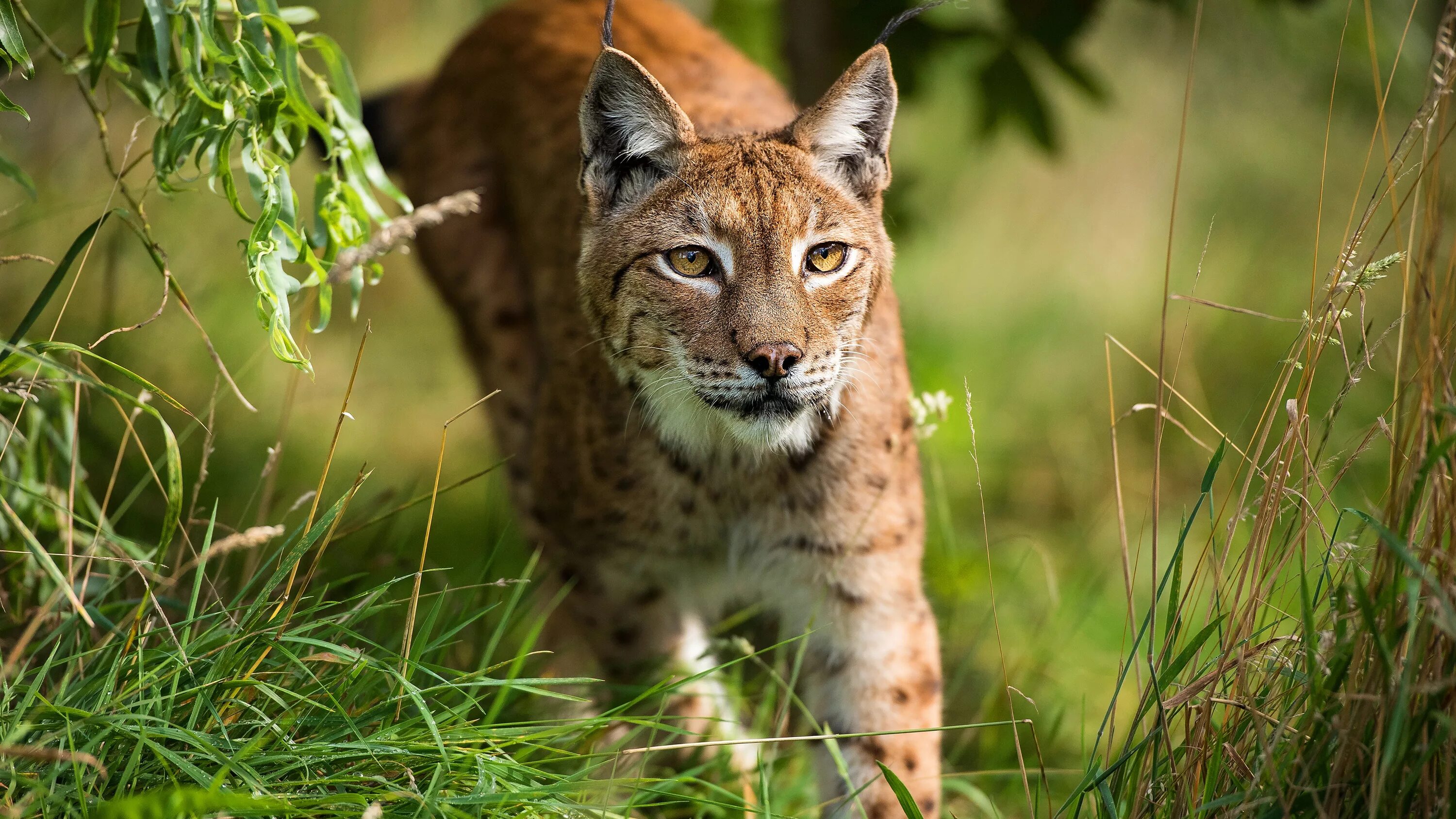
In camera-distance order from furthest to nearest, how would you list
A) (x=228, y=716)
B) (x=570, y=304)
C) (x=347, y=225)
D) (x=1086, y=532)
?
1. (x=1086, y=532)
2. (x=570, y=304)
3. (x=347, y=225)
4. (x=228, y=716)

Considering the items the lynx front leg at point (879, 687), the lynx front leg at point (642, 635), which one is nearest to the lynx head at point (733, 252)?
the lynx front leg at point (879, 687)

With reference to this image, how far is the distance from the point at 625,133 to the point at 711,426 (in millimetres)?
833

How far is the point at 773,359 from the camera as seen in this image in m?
2.80

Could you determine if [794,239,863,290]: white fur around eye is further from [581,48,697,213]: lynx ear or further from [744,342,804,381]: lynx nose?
[581,48,697,213]: lynx ear

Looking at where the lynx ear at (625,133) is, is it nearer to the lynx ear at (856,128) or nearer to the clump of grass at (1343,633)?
the lynx ear at (856,128)

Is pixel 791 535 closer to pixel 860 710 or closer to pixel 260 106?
pixel 860 710

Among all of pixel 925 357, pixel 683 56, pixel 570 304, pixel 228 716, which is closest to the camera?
pixel 228 716

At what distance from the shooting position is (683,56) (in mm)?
4402

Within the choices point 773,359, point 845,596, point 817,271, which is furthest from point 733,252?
point 845,596

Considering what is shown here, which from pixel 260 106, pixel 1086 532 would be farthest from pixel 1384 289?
pixel 260 106

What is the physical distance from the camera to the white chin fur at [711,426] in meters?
3.00

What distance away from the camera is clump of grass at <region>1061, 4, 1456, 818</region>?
81.0 inches

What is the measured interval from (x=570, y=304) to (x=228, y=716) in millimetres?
1956

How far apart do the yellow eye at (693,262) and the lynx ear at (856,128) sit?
447 mm
